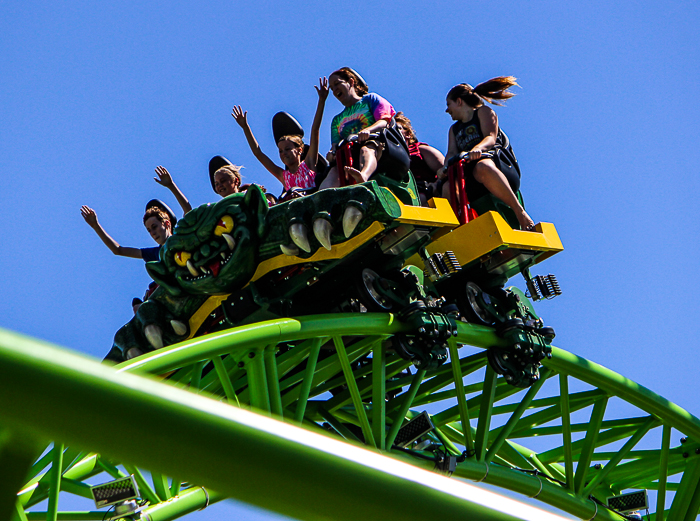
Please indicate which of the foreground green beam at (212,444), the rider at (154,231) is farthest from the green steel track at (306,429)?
the rider at (154,231)

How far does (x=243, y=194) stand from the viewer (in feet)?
22.5

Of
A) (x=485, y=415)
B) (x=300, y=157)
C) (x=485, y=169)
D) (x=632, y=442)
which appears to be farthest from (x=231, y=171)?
(x=632, y=442)

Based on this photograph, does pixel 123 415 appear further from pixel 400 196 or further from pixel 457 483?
pixel 400 196

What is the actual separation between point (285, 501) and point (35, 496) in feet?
19.7

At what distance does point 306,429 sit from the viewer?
1.97ft

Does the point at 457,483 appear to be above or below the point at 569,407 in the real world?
below

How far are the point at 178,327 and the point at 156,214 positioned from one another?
129 centimetres

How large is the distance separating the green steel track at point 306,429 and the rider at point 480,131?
3.96 feet

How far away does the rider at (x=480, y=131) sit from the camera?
7.80m

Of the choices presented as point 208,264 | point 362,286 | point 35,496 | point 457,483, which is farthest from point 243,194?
point 457,483

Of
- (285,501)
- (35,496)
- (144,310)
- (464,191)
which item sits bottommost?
(285,501)

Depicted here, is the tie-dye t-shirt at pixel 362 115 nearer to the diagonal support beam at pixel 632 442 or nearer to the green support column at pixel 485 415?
the green support column at pixel 485 415

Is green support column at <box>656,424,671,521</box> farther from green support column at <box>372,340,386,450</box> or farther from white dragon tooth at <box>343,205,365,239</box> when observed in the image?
white dragon tooth at <box>343,205,365,239</box>

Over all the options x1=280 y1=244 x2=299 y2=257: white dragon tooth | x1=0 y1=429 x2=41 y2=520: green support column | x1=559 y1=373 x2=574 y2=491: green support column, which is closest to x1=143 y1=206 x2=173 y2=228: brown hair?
x1=280 y1=244 x2=299 y2=257: white dragon tooth
